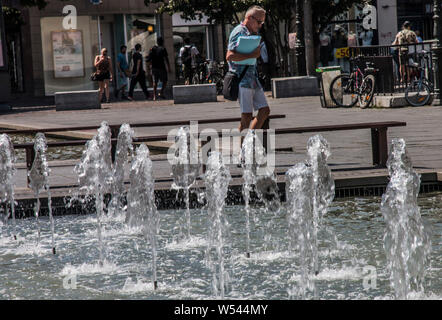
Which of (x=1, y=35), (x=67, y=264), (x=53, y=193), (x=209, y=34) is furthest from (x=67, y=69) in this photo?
(x=67, y=264)

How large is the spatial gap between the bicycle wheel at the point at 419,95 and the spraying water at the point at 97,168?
32.7 ft

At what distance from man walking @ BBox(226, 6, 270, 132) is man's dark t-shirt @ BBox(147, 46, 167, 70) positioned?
19104 millimetres

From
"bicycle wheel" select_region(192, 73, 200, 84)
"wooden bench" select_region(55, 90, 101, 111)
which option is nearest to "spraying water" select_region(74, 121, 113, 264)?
"wooden bench" select_region(55, 90, 101, 111)

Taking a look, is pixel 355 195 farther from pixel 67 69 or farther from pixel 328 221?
pixel 67 69

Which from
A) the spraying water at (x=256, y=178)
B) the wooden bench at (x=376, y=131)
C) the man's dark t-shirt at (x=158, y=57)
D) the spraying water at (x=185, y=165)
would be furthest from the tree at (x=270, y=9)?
the spraying water at (x=256, y=178)

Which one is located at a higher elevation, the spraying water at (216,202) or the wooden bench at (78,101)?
the wooden bench at (78,101)

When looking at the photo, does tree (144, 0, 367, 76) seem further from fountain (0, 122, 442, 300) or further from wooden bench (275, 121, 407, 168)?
fountain (0, 122, 442, 300)

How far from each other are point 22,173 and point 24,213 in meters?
2.23

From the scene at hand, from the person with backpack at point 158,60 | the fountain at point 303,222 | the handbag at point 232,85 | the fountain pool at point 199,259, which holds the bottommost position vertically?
the fountain pool at point 199,259

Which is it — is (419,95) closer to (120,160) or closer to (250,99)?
(250,99)

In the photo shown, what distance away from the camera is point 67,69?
1490 inches

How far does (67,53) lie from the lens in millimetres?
37719

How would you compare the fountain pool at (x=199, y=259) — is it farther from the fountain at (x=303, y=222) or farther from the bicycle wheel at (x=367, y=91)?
the bicycle wheel at (x=367, y=91)

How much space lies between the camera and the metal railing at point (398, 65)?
20.0 meters
